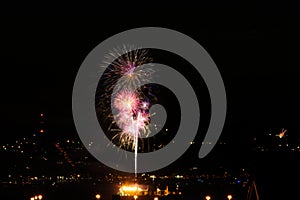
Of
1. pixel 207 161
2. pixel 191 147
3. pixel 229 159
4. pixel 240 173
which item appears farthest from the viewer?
pixel 191 147

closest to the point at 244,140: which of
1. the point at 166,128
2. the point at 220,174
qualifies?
the point at 220,174

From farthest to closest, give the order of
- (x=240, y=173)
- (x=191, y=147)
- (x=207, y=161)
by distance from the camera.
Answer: (x=191, y=147) → (x=207, y=161) → (x=240, y=173)

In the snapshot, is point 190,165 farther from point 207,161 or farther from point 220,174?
point 220,174

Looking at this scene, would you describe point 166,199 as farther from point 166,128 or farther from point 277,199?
point 166,128

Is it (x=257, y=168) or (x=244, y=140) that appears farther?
(x=244, y=140)

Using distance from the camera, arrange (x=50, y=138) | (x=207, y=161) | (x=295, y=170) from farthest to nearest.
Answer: (x=50, y=138) < (x=207, y=161) < (x=295, y=170)

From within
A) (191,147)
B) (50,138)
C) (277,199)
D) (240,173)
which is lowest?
(277,199)

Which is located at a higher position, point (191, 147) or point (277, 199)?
point (191, 147)

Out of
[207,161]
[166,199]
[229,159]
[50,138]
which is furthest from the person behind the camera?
[50,138]

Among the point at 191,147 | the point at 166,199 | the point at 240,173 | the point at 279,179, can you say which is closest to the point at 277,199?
the point at 279,179
